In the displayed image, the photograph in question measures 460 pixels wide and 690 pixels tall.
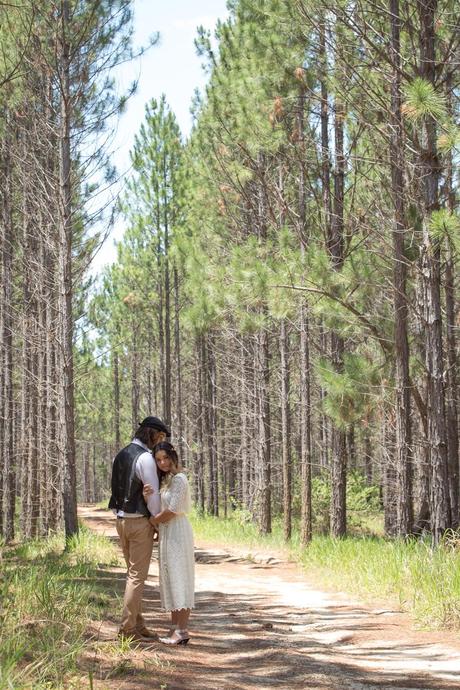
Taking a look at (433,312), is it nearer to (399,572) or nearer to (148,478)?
(399,572)

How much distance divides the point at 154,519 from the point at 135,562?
0.33m

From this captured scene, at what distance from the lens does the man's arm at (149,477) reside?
562 centimetres

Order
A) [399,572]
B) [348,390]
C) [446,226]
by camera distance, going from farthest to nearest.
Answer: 1. [348,390]
2. [399,572]
3. [446,226]

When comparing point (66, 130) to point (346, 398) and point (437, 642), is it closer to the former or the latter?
point (346, 398)

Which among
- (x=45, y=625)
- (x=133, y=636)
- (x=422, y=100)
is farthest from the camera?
(x=422, y=100)

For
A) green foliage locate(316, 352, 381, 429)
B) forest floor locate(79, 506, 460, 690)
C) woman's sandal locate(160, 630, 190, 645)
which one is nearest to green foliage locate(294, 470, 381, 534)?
green foliage locate(316, 352, 381, 429)

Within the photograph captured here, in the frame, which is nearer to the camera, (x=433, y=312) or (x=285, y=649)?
(x=285, y=649)

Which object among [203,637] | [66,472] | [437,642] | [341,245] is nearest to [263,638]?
[203,637]

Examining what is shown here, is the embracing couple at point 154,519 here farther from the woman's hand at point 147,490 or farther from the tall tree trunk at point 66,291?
the tall tree trunk at point 66,291

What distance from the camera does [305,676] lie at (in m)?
4.88

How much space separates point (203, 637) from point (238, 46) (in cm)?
1185

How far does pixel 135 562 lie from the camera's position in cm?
557

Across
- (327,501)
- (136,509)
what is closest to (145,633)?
(136,509)

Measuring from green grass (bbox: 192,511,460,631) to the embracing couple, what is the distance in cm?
226
